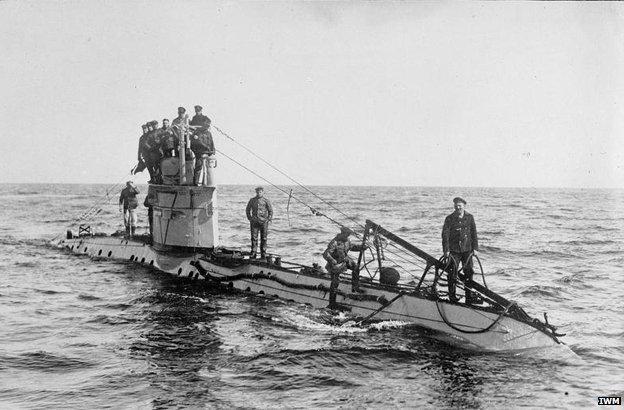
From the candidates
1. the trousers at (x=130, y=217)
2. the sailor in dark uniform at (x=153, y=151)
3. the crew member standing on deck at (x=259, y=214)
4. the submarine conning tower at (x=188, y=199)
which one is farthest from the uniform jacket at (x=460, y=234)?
the trousers at (x=130, y=217)

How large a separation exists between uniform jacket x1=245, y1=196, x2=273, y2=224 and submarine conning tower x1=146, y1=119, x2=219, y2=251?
1.58 m

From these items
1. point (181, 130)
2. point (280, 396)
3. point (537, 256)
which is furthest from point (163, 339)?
point (537, 256)

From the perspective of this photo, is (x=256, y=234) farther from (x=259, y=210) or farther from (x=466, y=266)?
(x=466, y=266)

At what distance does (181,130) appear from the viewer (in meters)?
18.1

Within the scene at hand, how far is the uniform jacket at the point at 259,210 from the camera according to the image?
56.6ft

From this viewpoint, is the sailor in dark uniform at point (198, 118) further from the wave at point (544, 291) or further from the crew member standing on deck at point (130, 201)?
the wave at point (544, 291)

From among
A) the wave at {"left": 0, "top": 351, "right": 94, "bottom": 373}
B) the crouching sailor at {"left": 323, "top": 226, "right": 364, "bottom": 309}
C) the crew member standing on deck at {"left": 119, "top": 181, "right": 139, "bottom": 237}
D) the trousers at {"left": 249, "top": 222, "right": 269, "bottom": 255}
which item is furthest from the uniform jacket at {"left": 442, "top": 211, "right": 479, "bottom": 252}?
the crew member standing on deck at {"left": 119, "top": 181, "right": 139, "bottom": 237}

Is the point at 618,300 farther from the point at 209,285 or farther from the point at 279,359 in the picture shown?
the point at 209,285

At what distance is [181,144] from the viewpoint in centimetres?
1833

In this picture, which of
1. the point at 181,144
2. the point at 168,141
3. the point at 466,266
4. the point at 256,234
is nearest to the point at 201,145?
the point at 181,144

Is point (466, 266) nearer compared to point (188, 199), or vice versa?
point (466, 266)


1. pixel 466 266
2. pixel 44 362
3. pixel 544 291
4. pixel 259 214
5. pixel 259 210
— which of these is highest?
pixel 259 210

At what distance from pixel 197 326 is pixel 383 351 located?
4646 millimetres

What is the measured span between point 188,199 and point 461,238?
31.9ft
